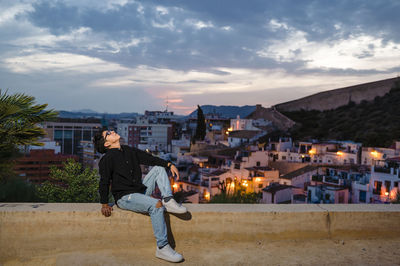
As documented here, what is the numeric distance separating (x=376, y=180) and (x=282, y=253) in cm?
1610

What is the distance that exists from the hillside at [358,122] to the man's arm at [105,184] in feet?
88.1

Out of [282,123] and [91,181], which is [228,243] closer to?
[91,181]

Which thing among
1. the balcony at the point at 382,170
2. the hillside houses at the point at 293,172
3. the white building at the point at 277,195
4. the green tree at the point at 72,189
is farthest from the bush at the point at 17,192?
the balcony at the point at 382,170

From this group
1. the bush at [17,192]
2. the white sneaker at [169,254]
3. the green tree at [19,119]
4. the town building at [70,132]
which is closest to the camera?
the white sneaker at [169,254]

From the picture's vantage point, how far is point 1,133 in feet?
9.59

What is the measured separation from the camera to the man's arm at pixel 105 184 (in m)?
2.34

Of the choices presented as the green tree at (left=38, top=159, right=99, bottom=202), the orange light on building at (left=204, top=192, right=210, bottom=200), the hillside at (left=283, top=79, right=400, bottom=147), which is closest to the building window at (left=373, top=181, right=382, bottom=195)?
the orange light on building at (left=204, top=192, right=210, bottom=200)

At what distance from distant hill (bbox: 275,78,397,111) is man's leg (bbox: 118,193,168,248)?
51.0 meters

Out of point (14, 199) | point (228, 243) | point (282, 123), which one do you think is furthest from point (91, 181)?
point (282, 123)

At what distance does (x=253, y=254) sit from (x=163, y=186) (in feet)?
2.54

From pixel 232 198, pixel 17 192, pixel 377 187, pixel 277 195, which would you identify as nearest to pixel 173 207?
pixel 17 192

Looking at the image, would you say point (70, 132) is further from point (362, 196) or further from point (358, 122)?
point (362, 196)

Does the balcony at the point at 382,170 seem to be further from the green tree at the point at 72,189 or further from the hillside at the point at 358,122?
the green tree at the point at 72,189

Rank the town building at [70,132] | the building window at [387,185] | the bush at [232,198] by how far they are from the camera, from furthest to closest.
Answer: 1. the town building at [70,132]
2. the building window at [387,185]
3. the bush at [232,198]
